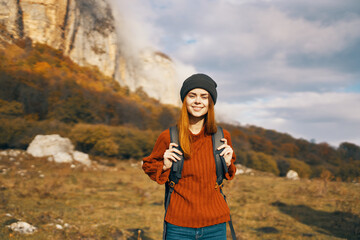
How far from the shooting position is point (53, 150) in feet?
50.2

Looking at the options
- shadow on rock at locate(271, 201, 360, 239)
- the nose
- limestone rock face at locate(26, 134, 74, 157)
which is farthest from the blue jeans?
limestone rock face at locate(26, 134, 74, 157)

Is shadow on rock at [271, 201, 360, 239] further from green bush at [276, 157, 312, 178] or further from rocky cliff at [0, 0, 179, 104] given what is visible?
green bush at [276, 157, 312, 178]

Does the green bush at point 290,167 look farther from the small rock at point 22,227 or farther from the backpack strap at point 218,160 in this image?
the backpack strap at point 218,160

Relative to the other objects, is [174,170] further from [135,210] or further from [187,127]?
[135,210]

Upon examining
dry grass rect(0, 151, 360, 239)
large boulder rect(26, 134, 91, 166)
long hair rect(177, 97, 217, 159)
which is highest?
long hair rect(177, 97, 217, 159)

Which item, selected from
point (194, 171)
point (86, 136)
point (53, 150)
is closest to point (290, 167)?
point (86, 136)

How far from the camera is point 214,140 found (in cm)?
177

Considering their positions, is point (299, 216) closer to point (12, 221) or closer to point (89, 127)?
point (12, 221)

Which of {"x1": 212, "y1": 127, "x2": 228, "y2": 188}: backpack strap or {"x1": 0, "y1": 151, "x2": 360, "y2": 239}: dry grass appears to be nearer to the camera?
{"x1": 212, "y1": 127, "x2": 228, "y2": 188}: backpack strap

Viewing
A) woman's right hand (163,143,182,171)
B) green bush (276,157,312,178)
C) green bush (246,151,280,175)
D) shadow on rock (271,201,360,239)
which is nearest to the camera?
woman's right hand (163,143,182,171)

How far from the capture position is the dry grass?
504 centimetres

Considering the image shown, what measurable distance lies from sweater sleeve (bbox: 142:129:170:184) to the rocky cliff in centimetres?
1729

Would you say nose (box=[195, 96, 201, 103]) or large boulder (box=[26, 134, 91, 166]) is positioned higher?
nose (box=[195, 96, 201, 103])

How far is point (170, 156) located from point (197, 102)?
47cm
